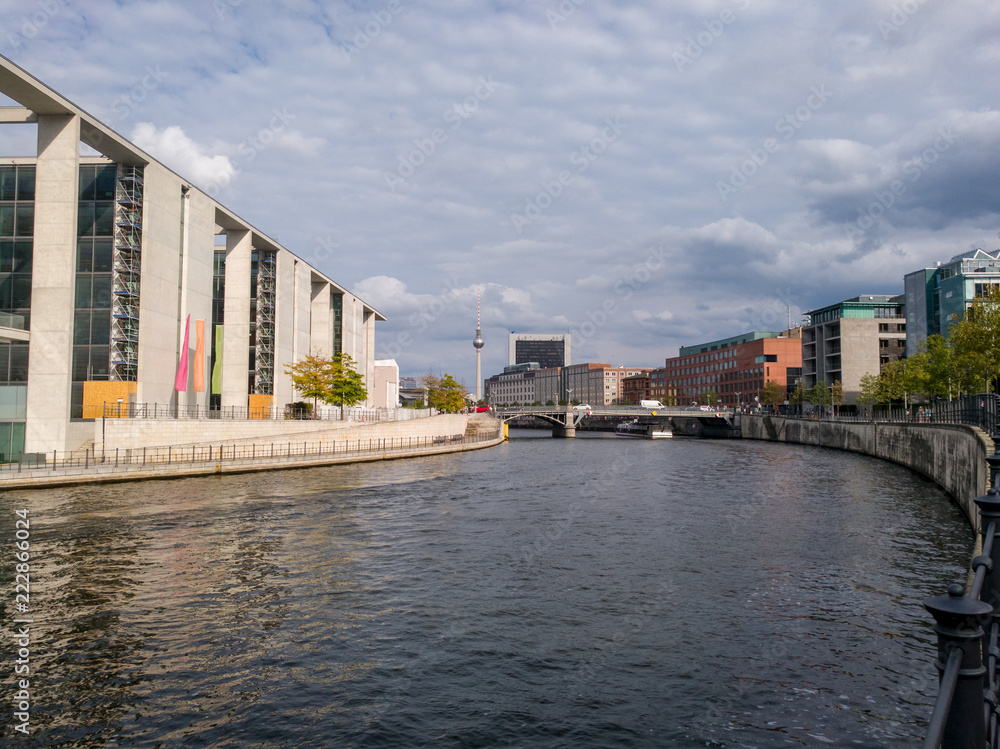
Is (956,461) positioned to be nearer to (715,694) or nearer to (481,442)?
(715,694)

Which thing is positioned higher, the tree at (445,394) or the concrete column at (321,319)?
the concrete column at (321,319)

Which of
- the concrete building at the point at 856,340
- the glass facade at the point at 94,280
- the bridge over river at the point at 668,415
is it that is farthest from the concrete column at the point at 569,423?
the glass facade at the point at 94,280

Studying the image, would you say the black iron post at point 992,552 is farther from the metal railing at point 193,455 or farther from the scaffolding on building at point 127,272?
the scaffolding on building at point 127,272

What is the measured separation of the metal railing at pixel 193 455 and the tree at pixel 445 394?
58.3 metres

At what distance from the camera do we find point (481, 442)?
9019 centimetres

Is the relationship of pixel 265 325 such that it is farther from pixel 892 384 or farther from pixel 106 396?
pixel 892 384

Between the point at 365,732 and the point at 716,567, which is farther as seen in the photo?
the point at 716,567

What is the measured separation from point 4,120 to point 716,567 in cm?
5561

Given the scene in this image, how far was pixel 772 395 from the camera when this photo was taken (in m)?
141

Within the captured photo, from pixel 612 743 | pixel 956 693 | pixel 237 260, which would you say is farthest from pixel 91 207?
pixel 956 693

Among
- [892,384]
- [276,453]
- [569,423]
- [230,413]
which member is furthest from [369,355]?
[892,384]

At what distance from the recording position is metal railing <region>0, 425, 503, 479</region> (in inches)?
1514

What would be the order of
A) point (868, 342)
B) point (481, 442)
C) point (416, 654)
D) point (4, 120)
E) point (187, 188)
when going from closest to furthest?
1. point (416, 654)
2. point (4, 120)
3. point (187, 188)
4. point (481, 442)
5. point (868, 342)

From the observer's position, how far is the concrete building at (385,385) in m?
115
